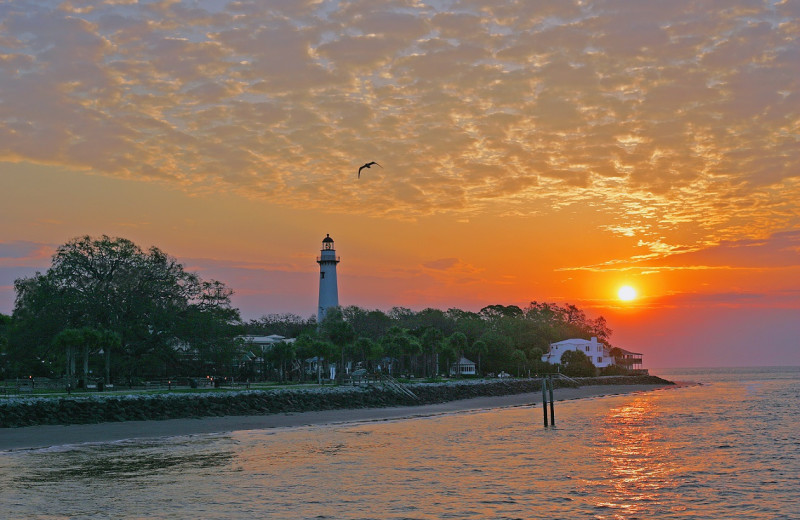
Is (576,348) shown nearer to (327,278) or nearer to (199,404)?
(327,278)

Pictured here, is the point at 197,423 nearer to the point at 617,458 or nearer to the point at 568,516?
the point at 617,458

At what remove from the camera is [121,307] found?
7581 centimetres

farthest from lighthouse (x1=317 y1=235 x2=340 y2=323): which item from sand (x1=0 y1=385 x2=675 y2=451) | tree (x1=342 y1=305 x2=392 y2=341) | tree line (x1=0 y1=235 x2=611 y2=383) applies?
sand (x1=0 y1=385 x2=675 y2=451)

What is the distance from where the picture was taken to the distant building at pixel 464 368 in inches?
5228

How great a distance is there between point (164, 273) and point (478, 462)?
182 feet

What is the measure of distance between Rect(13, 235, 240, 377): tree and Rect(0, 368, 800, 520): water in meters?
33.3

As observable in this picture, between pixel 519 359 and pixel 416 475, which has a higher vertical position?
pixel 519 359

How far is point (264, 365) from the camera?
97125 mm

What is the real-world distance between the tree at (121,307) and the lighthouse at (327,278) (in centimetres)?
4400

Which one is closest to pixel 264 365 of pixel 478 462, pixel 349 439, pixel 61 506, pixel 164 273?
pixel 164 273

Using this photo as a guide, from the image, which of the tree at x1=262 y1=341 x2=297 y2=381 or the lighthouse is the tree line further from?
the lighthouse

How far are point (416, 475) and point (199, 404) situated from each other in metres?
29.6

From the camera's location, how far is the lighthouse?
126 metres

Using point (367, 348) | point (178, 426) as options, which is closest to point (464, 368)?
point (367, 348)
